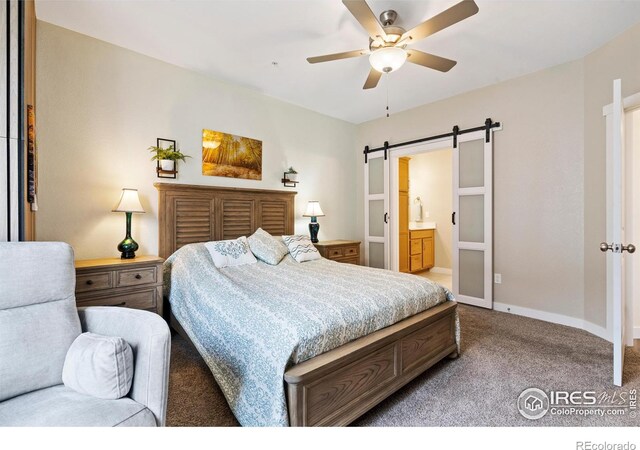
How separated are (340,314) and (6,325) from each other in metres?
1.47

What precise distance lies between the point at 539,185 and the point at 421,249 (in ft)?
9.16

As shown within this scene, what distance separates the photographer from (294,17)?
2.38m

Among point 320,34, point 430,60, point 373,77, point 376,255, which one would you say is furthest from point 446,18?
point 376,255

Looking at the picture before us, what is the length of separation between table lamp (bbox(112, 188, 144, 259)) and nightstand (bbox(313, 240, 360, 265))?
86.2 inches

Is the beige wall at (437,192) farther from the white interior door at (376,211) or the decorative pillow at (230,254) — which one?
the decorative pillow at (230,254)

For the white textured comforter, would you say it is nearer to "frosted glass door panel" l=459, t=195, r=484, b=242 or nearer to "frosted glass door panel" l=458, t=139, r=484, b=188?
"frosted glass door panel" l=459, t=195, r=484, b=242

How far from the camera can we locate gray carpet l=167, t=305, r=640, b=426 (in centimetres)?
169

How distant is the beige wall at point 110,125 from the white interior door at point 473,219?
260 centimetres

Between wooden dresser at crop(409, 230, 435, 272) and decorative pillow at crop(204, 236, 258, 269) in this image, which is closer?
decorative pillow at crop(204, 236, 258, 269)

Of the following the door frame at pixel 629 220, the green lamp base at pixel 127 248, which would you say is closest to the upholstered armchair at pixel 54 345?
the green lamp base at pixel 127 248

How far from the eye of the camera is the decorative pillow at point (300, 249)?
324 cm

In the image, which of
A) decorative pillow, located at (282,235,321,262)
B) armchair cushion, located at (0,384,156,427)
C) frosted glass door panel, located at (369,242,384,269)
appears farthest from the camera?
frosted glass door panel, located at (369,242,384,269)

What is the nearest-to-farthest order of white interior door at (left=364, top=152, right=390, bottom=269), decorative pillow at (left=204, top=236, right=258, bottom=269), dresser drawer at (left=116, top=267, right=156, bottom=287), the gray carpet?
1. the gray carpet
2. dresser drawer at (left=116, top=267, right=156, bottom=287)
3. decorative pillow at (left=204, top=236, right=258, bottom=269)
4. white interior door at (left=364, top=152, right=390, bottom=269)

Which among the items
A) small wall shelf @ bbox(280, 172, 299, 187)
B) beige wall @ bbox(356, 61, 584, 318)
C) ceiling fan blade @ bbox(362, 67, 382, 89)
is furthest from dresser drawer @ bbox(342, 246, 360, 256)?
ceiling fan blade @ bbox(362, 67, 382, 89)
